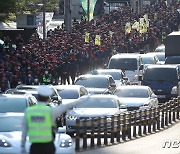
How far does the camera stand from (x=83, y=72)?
157 ft

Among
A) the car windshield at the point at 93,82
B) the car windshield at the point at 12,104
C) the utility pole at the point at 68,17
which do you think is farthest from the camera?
the utility pole at the point at 68,17

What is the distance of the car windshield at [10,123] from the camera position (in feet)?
65.9

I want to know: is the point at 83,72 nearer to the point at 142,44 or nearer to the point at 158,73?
the point at 158,73

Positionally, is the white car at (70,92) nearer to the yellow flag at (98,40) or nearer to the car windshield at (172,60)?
the car windshield at (172,60)

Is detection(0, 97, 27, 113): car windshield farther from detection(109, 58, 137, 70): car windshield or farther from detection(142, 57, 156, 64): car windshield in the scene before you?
detection(142, 57, 156, 64): car windshield

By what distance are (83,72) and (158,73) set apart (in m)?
9.96

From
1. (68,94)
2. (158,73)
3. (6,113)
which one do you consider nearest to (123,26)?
(158,73)

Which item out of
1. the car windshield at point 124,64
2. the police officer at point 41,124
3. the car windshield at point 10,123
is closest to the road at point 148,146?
the car windshield at point 10,123

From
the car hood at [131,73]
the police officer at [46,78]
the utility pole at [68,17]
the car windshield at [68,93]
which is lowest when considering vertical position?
the car hood at [131,73]

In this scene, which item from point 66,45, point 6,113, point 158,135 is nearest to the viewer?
point 6,113

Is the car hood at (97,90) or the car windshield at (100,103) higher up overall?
the car windshield at (100,103)

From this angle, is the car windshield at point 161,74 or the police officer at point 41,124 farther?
the car windshield at point 161,74

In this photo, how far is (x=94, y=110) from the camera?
26875mm

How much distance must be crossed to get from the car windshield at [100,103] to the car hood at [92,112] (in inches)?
13.5
